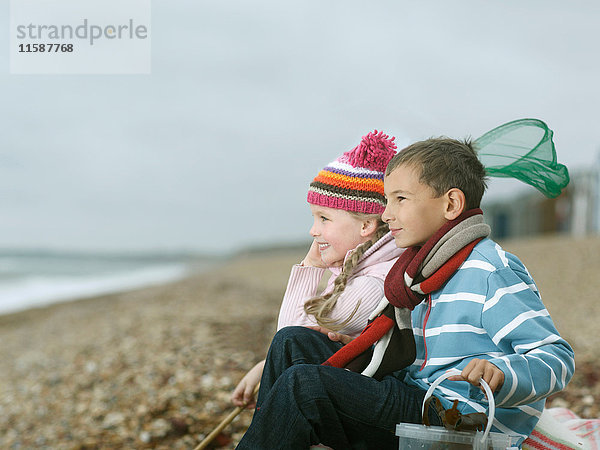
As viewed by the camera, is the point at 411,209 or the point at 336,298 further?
the point at 336,298

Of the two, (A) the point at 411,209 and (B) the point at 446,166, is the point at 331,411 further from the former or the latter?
(B) the point at 446,166

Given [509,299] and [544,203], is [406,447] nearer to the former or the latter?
[509,299]

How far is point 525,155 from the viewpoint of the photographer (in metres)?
2.02

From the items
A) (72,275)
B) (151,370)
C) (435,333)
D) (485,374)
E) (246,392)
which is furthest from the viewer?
(72,275)

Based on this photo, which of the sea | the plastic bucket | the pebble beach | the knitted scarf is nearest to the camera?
the plastic bucket

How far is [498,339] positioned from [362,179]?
0.67m

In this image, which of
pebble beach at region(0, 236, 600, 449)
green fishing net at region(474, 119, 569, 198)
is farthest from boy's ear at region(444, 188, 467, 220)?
pebble beach at region(0, 236, 600, 449)

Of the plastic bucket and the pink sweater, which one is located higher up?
the pink sweater

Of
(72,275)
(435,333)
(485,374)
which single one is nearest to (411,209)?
(435,333)

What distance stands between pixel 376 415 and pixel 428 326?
267mm

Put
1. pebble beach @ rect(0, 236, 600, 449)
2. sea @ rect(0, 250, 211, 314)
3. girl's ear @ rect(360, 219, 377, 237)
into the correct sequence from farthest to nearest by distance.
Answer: sea @ rect(0, 250, 211, 314) → pebble beach @ rect(0, 236, 600, 449) → girl's ear @ rect(360, 219, 377, 237)

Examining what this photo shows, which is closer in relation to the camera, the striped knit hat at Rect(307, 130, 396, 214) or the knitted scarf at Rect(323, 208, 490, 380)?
the knitted scarf at Rect(323, 208, 490, 380)

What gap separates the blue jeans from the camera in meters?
1.60

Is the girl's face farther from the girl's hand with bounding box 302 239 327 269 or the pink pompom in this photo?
the pink pompom
